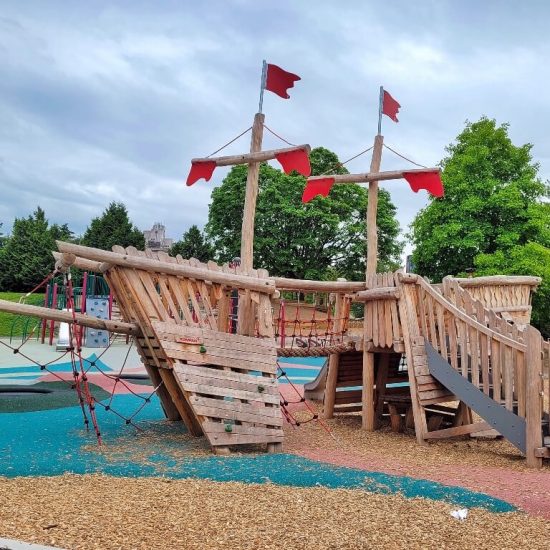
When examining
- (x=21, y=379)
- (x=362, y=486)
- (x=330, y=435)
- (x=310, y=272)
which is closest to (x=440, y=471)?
(x=362, y=486)

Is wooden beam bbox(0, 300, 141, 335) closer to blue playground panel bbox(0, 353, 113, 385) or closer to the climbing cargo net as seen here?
the climbing cargo net

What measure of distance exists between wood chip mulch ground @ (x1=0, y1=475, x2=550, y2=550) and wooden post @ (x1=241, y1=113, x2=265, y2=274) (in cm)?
458

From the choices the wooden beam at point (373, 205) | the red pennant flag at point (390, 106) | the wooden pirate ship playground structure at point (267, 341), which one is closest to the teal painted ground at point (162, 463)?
the wooden pirate ship playground structure at point (267, 341)

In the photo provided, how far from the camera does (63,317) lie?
7.89 m

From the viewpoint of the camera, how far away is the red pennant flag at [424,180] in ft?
38.6

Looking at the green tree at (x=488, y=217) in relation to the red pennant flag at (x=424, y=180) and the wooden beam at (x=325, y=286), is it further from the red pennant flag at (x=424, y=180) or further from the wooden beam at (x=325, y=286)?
the wooden beam at (x=325, y=286)

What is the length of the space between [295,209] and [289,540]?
3126cm

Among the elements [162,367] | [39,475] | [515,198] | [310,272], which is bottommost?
[39,475]

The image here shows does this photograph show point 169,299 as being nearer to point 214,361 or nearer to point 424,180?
point 214,361

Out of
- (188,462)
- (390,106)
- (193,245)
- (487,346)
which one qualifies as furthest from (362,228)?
(188,462)

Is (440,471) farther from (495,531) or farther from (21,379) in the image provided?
(21,379)

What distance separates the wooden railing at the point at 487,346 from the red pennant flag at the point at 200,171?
12.2ft

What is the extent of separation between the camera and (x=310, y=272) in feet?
116

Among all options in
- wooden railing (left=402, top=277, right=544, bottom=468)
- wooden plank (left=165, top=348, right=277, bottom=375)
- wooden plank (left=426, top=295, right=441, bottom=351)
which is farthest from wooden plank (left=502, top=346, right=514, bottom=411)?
wooden plank (left=165, top=348, right=277, bottom=375)
